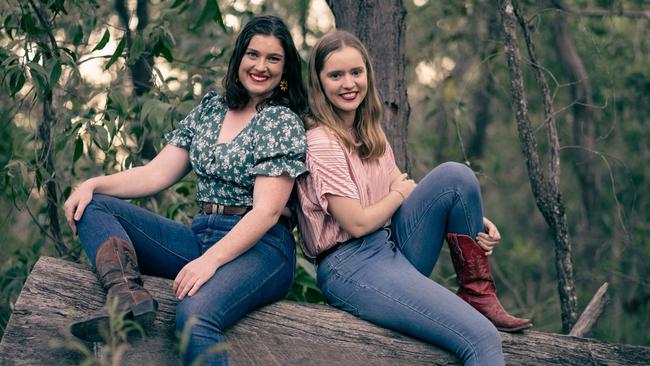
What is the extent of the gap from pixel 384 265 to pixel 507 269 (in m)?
6.10

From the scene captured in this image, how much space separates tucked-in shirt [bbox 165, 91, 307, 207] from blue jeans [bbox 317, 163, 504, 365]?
437mm

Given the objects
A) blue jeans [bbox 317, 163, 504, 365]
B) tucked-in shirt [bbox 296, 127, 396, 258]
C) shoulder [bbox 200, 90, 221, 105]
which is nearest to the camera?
blue jeans [bbox 317, 163, 504, 365]

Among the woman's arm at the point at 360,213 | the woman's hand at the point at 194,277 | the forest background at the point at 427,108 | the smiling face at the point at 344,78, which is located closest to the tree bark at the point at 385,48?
the forest background at the point at 427,108

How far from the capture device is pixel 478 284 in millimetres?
3400

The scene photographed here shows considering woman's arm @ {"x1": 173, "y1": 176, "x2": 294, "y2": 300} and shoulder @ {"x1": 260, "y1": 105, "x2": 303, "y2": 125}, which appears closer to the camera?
woman's arm @ {"x1": 173, "y1": 176, "x2": 294, "y2": 300}

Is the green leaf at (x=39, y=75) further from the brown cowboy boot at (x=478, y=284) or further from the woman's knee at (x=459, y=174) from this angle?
the brown cowboy boot at (x=478, y=284)

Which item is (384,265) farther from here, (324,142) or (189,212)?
(189,212)

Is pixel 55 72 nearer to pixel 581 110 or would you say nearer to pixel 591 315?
pixel 591 315

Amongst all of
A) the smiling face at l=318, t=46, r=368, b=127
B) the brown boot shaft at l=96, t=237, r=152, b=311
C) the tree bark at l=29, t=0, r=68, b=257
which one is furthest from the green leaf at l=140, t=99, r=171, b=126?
the brown boot shaft at l=96, t=237, r=152, b=311

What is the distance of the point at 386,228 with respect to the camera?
137 inches

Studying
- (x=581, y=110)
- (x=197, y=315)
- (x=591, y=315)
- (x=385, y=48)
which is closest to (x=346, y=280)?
(x=197, y=315)

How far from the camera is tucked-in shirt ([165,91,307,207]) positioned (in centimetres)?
316

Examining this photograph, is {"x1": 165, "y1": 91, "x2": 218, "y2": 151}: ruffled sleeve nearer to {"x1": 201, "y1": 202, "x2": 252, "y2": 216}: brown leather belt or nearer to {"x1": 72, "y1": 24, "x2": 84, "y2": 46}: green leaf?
{"x1": 201, "y1": 202, "x2": 252, "y2": 216}: brown leather belt

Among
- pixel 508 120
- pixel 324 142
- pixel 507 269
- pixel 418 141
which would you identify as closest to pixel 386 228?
pixel 324 142
